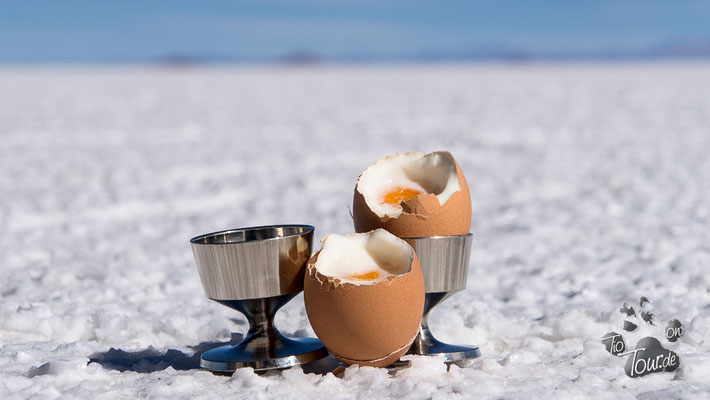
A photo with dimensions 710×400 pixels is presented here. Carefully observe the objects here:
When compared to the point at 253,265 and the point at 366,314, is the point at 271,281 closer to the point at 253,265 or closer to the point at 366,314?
the point at 253,265

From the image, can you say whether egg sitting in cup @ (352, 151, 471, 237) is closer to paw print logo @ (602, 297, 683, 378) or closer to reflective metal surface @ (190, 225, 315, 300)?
reflective metal surface @ (190, 225, 315, 300)

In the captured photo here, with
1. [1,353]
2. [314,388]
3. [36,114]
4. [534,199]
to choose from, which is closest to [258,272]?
[314,388]

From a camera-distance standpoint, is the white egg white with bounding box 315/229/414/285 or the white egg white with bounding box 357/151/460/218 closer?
the white egg white with bounding box 315/229/414/285

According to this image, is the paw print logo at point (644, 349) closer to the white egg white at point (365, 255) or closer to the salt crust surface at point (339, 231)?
the salt crust surface at point (339, 231)

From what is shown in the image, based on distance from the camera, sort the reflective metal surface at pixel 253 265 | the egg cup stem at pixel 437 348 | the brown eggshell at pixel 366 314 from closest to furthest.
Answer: the brown eggshell at pixel 366 314 → the reflective metal surface at pixel 253 265 → the egg cup stem at pixel 437 348

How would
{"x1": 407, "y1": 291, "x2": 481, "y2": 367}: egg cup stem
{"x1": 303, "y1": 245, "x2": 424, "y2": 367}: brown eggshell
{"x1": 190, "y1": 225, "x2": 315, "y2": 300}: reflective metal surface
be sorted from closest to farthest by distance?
{"x1": 303, "y1": 245, "x2": 424, "y2": 367}: brown eggshell → {"x1": 190, "y1": 225, "x2": 315, "y2": 300}: reflective metal surface → {"x1": 407, "y1": 291, "x2": 481, "y2": 367}: egg cup stem

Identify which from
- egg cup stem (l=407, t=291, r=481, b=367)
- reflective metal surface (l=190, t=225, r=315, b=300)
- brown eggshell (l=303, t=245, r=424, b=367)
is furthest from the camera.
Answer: egg cup stem (l=407, t=291, r=481, b=367)

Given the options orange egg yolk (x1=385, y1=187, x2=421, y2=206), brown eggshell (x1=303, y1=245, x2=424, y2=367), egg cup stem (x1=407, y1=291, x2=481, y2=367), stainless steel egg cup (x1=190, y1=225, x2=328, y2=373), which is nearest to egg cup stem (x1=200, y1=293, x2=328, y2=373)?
stainless steel egg cup (x1=190, y1=225, x2=328, y2=373)

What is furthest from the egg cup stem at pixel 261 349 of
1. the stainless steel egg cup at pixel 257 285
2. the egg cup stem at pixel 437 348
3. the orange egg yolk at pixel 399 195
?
the orange egg yolk at pixel 399 195
